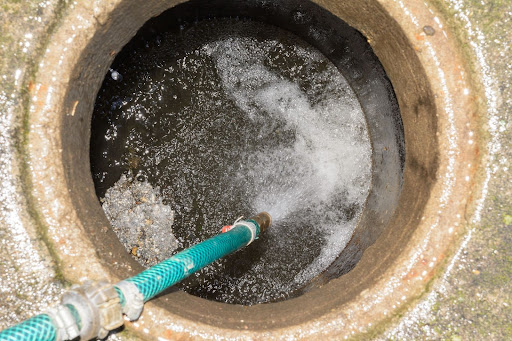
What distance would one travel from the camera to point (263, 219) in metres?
3.36

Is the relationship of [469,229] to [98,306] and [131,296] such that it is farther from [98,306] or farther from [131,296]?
[98,306]

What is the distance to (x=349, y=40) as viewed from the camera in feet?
10.5

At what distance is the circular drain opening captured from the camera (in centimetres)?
336

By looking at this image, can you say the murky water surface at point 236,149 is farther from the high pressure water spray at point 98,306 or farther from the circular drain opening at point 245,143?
the high pressure water spray at point 98,306

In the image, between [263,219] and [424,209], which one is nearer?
[424,209]

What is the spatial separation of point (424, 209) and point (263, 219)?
139 centimetres

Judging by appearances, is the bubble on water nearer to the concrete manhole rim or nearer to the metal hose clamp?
the concrete manhole rim

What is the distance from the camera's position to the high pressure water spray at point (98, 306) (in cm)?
136

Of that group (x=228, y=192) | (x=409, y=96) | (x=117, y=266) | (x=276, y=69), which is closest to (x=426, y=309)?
(x=409, y=96)

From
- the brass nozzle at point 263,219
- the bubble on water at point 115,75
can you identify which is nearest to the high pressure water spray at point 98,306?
the brass nozzle at point 263,219

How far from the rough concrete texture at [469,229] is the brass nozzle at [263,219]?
1321 millimetres

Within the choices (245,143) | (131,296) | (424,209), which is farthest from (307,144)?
(131,296)

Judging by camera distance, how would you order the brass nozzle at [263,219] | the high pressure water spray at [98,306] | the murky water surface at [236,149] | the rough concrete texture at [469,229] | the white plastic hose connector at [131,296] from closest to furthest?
1. the high pressure water spray at [98,306]
2. the white plastic hose connector at [131,296]
3. the rough concrete texture at [469,229]
4. the brass nozzle at [263,219]
5. the murky water surface at [236,149]

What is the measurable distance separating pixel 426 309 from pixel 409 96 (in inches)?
47.0
